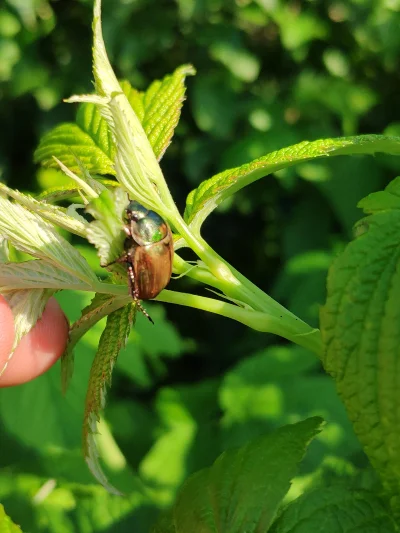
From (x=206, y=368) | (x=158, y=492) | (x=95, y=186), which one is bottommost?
(x=206, y=368)

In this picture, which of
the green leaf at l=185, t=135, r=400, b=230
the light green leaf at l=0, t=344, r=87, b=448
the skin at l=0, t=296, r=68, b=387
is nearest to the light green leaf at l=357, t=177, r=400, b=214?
the green leaf at l=185, t=135, r=400, b=230

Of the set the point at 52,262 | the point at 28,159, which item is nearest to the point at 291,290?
the point at 28,159

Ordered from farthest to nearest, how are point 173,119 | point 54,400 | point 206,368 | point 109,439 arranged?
1. point 206,368
2. point 54,400
3. point 109,439
4. point 173,119

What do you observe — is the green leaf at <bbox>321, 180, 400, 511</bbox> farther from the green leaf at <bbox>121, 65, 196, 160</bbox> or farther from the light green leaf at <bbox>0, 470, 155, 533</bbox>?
the light green leaf at <bbox>0, 470, 155, 533</bbox>

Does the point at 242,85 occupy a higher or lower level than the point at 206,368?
higher

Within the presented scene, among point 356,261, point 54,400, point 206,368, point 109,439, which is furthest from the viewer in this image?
point 206,368

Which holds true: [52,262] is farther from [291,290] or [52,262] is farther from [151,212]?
[291,290]

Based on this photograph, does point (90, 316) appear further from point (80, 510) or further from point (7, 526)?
point (80, 510)
